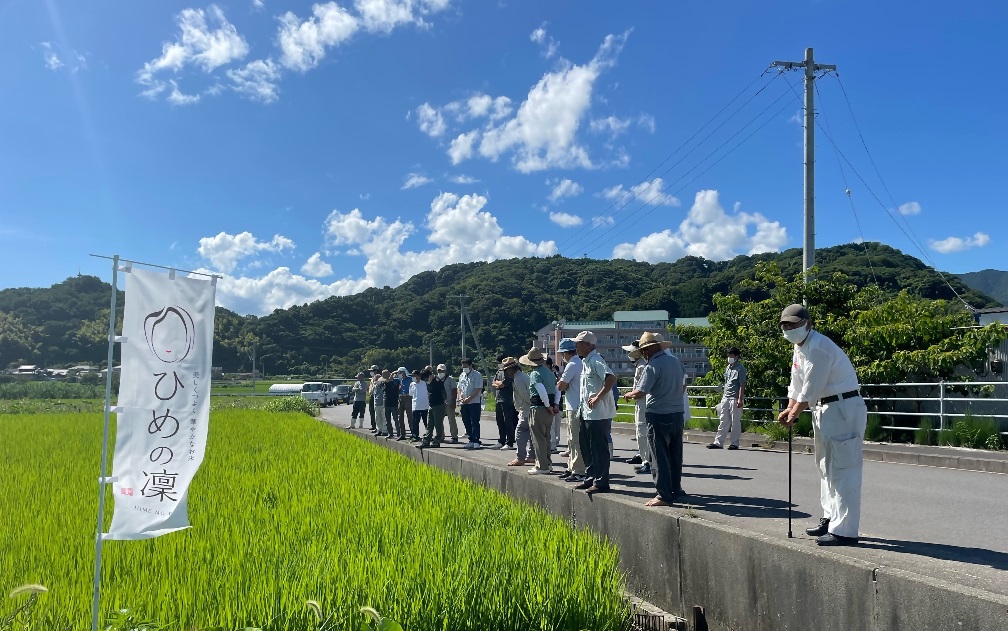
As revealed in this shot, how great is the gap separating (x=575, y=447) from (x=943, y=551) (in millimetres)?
4010

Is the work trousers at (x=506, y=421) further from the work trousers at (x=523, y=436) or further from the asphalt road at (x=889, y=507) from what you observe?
the work trousers at (x=523, y=436)

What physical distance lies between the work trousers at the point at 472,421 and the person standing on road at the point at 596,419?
664cm

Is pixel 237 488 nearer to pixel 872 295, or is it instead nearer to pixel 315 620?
pixel 315 620

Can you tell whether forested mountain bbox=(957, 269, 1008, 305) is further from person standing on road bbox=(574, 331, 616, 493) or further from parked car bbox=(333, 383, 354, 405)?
person standing on road bbox=(574, 331, 616, 493)

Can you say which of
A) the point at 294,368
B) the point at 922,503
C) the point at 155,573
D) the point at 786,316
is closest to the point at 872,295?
the point at 922,503

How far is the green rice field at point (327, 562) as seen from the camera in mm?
3480

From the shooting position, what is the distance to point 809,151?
17.2 m

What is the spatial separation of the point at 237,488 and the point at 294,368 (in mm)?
76688

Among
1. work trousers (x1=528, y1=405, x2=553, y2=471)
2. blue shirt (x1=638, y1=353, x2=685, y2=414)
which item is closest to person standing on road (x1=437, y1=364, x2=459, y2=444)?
work trousers (x1=528, y1=405, x2=553, y2=471)

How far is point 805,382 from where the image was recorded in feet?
14.5

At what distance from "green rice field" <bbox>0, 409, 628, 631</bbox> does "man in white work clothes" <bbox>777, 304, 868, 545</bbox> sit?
1.37 metres

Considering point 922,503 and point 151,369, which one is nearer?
point 151,369

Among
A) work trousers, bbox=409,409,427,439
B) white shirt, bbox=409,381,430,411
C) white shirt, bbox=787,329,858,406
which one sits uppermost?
white shirt, bbox=787,329,858,406

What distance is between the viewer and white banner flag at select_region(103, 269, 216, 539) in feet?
10.6
